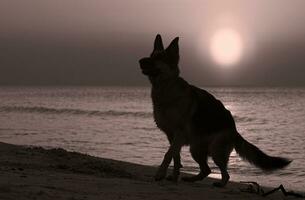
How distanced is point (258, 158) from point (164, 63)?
2061 millimetres

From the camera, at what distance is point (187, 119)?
24.0 feet

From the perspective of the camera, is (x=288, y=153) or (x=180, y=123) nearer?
(x=180, y=123)

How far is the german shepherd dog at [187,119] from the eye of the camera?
717 centimetres

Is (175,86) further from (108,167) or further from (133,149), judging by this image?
(133,149)

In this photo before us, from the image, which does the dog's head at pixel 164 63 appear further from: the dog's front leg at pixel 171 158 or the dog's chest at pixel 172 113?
the dog's front leg at pixel 171 158

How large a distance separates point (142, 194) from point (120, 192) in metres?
0.26

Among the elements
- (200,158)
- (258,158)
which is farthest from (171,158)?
(258,158)

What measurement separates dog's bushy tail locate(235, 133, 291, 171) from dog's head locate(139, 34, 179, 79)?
1550 mm

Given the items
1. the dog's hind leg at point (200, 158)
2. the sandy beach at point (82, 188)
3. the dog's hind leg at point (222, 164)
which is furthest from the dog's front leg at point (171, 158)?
the dog's hind leg at point (222, 164)

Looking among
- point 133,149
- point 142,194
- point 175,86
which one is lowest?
point 133,149

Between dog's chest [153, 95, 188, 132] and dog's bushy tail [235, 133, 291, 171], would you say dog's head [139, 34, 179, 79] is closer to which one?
dog's chest [153, 95, 188, 132]

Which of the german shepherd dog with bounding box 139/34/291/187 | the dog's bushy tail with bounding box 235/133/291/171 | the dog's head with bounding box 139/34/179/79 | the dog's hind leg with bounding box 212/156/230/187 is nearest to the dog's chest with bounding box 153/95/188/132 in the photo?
the german shepherd dog with bounding box 139/34/291/187

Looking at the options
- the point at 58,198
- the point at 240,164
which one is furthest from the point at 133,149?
the point at 58,198

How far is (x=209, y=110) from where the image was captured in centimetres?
754
